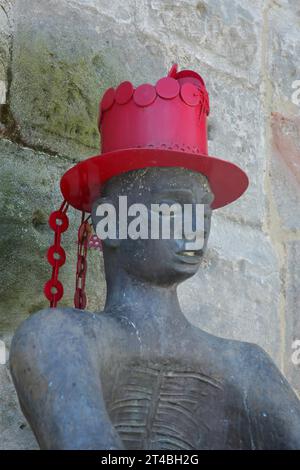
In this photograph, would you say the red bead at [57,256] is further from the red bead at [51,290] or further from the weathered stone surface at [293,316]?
the weathered stone surface at [293,316]

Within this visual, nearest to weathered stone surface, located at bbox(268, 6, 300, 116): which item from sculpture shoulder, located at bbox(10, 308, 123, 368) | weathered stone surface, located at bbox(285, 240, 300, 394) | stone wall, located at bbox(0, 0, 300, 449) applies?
stone wall, located at bbox(0, 0, 300, 449)

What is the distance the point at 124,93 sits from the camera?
1.76m

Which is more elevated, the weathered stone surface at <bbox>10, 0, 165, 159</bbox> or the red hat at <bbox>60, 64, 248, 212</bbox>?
the weathered stone surface at <bbox>10, 0, 165, 159</bbox>

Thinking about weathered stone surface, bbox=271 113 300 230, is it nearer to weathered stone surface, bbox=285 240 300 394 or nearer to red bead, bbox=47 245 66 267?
weathered stone surface, bbox=285 240 300 394

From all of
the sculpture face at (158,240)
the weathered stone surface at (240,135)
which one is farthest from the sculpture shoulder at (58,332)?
the weathered stone surface at (240,135)

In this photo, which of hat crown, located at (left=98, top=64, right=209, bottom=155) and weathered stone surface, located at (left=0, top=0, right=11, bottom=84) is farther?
weathered stone surface, located at (left=0, top=0, right=11, bottom=84)

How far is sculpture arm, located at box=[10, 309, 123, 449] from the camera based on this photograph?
1.43 metres

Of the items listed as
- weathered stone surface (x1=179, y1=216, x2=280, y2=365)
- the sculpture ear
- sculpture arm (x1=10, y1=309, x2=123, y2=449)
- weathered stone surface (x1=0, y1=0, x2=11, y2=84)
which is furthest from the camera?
weathered stone surface (x1=179, y1=216, x2=280, y2=365)

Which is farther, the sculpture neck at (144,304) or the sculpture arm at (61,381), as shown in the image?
the sculpture neck at (144,304)

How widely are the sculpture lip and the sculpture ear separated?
114 millimetres

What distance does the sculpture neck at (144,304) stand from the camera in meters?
1.67

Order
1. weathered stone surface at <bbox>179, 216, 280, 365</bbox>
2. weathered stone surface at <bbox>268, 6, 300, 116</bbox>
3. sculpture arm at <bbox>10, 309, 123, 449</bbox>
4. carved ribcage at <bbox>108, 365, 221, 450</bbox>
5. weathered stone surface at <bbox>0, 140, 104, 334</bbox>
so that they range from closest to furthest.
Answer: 1. sculpture arm at <bbox>10, 309, 123, 449</bbox>
2. carved ribcage at <bbox>108, 365, 221, 450</bbox>
3. weathered stone surface at <bbox>0, 140, 104, 334</bbox>
4. weathered stone surface at <bbox>179, 216, 280, 365</bbox>
5. weathered stone surface at <bbox>268, 6, 300, 116</bbox>

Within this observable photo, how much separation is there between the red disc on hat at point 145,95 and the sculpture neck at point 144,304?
291 mm

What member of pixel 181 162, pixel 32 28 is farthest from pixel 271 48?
pixel 181 162
